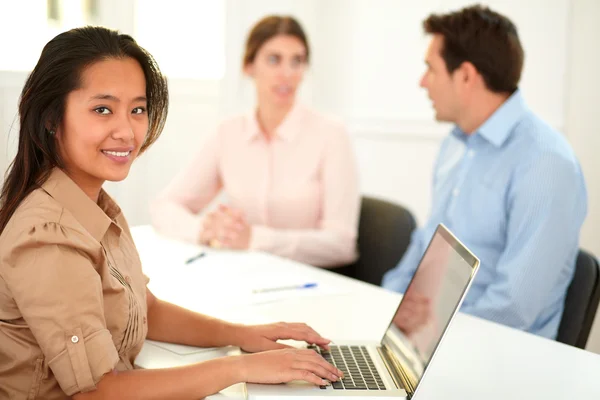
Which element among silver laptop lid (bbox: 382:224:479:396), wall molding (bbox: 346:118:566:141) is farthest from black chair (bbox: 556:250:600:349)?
wall molding (bbox: 346:118:566:141)

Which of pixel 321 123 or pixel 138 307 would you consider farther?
pixel 321 123

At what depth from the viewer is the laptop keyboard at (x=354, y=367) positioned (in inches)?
46.4

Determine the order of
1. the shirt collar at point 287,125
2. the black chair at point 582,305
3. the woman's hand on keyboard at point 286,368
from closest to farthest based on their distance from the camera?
the woman's hand on keyboard at point 286,368 → the black chair at point 582,305 → the shirt collar at point 287,125

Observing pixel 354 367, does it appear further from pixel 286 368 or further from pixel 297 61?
pixel 297 61

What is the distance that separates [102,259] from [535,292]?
3.76ft

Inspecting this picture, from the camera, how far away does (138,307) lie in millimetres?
1275

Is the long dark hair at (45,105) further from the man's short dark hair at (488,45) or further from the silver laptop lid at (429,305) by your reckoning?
the man's short dark hair at (488,45)

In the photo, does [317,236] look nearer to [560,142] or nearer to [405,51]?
[560,142]

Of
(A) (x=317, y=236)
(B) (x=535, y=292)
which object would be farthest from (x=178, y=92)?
(B) (x=535, y=292)

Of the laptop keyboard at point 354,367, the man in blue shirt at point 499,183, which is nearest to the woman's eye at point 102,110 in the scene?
the laptop keyboard at point 354,367

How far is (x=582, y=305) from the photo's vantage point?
5.73ft

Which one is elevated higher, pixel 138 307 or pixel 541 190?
pixel 541 190

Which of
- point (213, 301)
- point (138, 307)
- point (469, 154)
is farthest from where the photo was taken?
point (469, 154)

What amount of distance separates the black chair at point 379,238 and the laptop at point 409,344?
1.01 m
